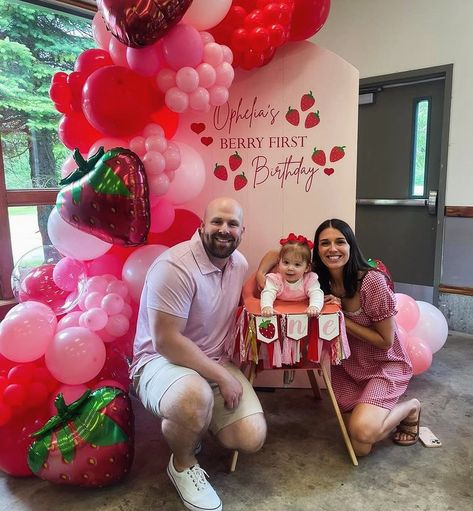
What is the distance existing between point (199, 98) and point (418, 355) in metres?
1.69

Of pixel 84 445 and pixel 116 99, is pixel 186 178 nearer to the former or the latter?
pixel 116 99

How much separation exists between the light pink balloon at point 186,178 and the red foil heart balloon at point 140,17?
46cm

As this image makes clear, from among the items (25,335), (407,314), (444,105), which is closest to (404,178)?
(444,105)

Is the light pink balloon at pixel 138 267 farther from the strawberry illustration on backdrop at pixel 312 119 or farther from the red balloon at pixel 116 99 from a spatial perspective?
the strawberry illustration on backdrop at pixel 312 119

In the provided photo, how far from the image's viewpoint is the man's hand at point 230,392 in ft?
5.26

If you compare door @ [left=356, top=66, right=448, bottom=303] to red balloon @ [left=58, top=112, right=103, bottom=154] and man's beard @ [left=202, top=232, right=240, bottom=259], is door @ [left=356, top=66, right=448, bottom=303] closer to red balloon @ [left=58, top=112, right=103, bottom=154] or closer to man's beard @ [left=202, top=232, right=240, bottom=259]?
man's beard @ [left=202, top=232, right=240, bottom=259]

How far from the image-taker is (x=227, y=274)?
175 cm

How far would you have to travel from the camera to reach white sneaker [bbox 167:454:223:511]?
1510 mm

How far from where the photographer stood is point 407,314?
248cm

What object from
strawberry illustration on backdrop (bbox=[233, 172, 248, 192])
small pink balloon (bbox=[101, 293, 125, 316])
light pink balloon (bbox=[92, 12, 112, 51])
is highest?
light pink balloon (bbox=[92, 12, 112, 51])

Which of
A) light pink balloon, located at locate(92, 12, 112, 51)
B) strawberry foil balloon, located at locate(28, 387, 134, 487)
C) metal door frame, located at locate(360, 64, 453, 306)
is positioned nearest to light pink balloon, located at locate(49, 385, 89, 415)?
strawberry foil balloon, located at locate(28, 387, 134, 487)

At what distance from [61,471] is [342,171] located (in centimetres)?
172

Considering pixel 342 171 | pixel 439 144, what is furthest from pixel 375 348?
pixel 439 144

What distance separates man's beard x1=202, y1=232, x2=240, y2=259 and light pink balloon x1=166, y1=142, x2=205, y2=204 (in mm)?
291
